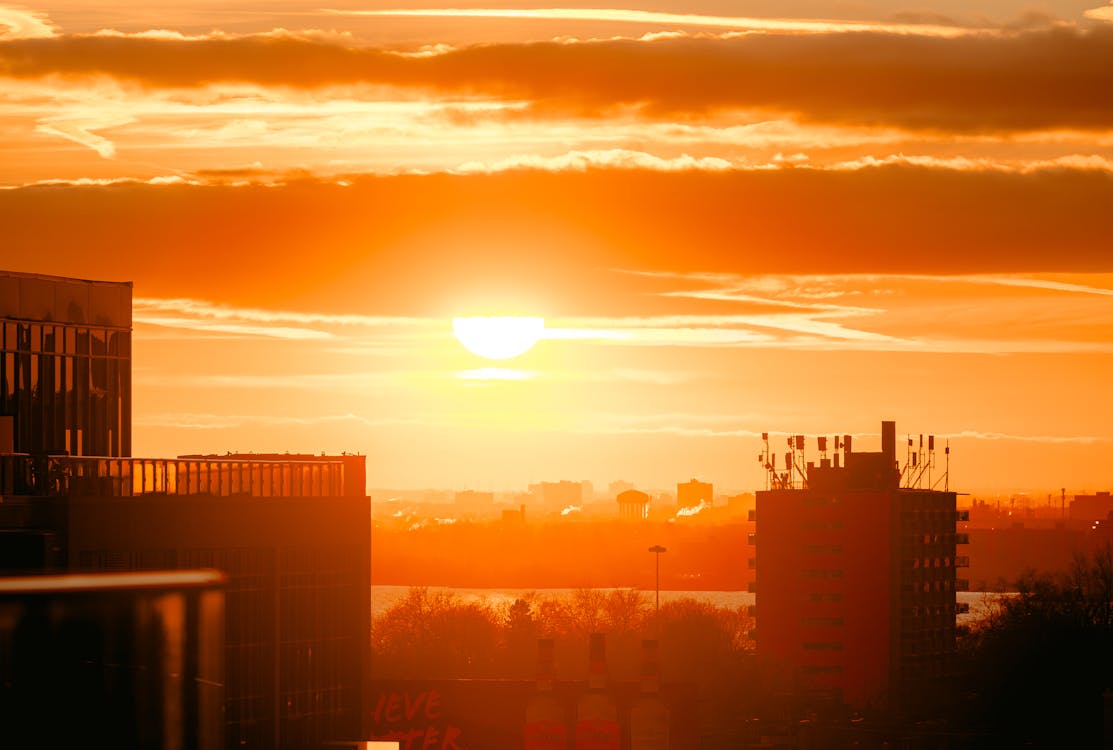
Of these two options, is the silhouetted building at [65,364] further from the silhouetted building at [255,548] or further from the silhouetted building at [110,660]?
the silhouetted building at [110,660]

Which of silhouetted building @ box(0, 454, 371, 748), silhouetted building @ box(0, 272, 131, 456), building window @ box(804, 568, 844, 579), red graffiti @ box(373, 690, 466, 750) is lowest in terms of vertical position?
red graffiti @ box(373, 690, 466, 750)

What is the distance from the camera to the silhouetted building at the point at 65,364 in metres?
63.5

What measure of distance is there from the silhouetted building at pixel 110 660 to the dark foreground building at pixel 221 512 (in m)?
39.5

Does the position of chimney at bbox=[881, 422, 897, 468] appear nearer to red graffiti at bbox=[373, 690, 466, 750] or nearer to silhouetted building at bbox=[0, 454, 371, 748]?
red graffiti at bbox=[373, 690, 466, 750]

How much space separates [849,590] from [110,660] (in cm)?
16870

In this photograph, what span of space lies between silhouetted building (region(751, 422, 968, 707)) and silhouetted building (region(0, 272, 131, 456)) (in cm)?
11006

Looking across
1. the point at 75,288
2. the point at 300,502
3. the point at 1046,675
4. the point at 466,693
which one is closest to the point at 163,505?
the point at 300,502

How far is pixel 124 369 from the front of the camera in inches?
2719

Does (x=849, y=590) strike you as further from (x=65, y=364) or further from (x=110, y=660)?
(x=110, y=660)

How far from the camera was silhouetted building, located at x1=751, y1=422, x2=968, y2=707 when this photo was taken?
17262 centimetres

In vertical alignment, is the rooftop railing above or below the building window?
above

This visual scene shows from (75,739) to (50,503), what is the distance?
39.1 m

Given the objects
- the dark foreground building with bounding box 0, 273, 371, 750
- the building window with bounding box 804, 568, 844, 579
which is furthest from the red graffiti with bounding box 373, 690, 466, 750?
the building window with bounding box 804, 568, 844, 579

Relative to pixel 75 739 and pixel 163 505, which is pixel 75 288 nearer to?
pixel 163 505
